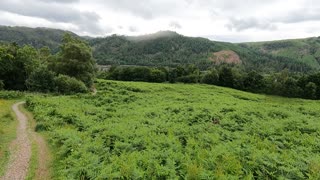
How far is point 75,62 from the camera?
2820 inches

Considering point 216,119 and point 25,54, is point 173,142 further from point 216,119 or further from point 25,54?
point 25,54

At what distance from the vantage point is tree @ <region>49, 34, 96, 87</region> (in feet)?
236

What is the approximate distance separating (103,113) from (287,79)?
83.8 metres

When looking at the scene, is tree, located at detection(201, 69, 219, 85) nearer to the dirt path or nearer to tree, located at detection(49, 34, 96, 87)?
tree, located at detection(49, 34, 96, 87)

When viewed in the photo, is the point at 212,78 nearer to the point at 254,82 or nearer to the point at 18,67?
the point at 254,82

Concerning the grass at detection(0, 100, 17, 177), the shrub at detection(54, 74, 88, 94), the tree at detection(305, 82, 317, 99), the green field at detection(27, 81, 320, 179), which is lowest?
the tree at detection(305, 82, 317, 99)

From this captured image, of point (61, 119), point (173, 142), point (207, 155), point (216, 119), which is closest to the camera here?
point (207, 155)

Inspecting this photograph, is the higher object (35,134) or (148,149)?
(148,149)

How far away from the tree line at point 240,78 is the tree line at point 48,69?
47.8m

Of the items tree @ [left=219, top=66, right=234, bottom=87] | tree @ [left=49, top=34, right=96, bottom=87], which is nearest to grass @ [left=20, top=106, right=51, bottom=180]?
tree @ [left=49, top=34, right=96, bottom=87]

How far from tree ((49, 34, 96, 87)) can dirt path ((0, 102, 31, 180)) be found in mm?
46304

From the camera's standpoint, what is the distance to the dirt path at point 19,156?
15812 mm

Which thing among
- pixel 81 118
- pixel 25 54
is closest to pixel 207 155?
pixel 81 118

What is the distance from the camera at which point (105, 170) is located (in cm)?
1310
